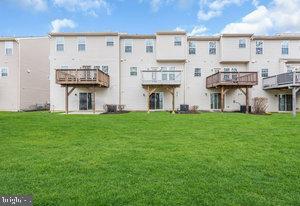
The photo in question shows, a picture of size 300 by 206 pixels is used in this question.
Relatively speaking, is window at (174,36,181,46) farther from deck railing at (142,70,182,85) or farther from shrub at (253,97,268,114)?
shrub at (253,97,268,114)

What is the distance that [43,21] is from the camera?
102ft

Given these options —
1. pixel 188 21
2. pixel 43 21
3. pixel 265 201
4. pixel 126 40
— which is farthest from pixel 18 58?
pixel 265 201

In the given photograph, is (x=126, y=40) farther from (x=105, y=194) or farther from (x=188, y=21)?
(x=105, y=194)

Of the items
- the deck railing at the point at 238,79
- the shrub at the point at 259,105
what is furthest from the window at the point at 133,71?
the shrub at the point at 259,105

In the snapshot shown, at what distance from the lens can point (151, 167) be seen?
22.9ft

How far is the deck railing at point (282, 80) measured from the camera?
22.8 m

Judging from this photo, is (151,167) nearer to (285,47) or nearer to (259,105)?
(259,105)

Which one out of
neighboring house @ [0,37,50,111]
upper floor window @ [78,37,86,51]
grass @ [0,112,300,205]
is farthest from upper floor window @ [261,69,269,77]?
neighboring house @ [0,37,50,111]

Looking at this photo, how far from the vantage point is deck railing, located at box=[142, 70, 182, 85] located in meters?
25.7

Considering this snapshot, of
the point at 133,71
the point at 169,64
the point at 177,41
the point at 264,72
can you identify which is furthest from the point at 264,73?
the point at 133,71

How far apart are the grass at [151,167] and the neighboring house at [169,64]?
15.8 m

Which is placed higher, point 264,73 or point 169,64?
point 169,64

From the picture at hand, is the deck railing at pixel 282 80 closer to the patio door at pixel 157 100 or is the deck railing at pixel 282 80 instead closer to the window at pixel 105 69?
the patio door at pixel 157 100

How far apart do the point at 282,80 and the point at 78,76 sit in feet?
58.1
